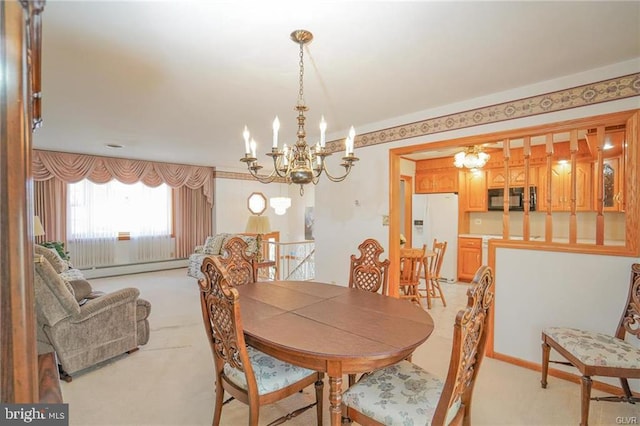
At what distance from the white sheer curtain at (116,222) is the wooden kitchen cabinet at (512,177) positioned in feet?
22.2

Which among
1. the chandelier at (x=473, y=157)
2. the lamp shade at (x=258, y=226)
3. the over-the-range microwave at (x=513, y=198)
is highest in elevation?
the chandelier at (x=473, y=157)

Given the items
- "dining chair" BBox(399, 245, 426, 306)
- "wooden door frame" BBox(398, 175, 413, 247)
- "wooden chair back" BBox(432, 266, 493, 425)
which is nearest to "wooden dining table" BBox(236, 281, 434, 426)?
"wooden chair back" BBox(432, 266, 493, 425)

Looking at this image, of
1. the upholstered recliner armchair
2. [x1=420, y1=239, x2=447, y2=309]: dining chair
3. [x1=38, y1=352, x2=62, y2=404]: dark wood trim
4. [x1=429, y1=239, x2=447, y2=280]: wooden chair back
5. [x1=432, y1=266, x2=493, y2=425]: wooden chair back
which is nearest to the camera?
[x1=38, y1=352, x2=62, y2=404]: dark wood trim

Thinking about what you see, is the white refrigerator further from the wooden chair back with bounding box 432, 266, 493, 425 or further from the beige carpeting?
the wooden chair back with bounding box 432, 266, 493, 425

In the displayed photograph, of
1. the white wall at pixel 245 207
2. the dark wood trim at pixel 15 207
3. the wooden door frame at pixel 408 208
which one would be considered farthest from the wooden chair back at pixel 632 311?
the white wall at pixel 245 207

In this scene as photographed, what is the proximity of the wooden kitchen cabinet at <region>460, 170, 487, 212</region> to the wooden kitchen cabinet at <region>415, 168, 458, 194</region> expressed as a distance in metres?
0.20

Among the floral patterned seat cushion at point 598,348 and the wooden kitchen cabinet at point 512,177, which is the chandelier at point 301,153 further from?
the wooden kitchen cabinet at point 512,177

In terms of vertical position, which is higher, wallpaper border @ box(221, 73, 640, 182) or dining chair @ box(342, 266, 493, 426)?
wallpaper border @ box(221, 73, 640, 182)

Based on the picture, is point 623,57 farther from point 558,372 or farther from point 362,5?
point 558,372

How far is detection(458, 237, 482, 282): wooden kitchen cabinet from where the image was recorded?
5.54 m

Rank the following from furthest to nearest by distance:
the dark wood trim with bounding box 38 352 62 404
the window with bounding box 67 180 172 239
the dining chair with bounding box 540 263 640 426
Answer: the window with bounding box 67 180 172 239 → the dining chair with bounding box 540 263 640 426 → the dark wood trim with bounding box 38 352 62 404

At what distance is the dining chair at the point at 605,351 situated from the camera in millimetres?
1819

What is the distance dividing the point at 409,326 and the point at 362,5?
1726 millimetres

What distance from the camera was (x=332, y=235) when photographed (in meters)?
4.20
